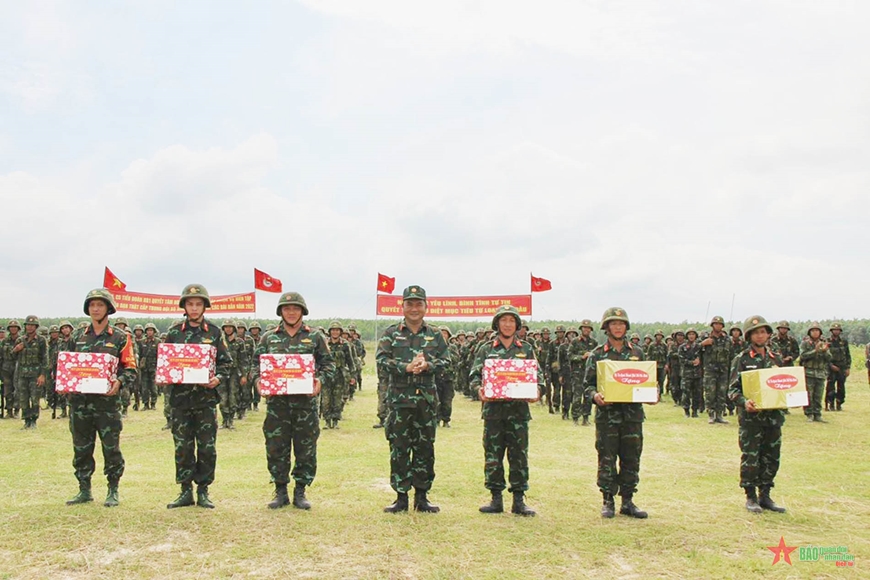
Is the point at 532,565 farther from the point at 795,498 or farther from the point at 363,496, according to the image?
the point at 795,498

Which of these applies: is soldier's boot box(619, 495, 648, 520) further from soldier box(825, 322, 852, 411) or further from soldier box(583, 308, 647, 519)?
soldier box(825, 322, 852, 411)

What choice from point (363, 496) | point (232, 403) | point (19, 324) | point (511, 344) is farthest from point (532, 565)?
point (19, 324)

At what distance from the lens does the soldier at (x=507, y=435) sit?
269 inches

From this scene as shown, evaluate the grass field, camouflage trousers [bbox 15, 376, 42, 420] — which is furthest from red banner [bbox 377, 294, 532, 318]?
the grass field

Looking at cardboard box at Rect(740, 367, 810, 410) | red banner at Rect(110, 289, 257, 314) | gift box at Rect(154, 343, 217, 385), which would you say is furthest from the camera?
red banner at Rect(110, 289, 257, 314)

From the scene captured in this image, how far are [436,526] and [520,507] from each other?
106cm

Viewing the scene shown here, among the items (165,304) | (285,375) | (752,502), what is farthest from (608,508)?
(165,304)

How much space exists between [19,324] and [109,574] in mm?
13112

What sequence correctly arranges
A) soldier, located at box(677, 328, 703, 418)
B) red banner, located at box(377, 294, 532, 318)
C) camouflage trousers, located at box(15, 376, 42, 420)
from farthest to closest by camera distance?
red banner, located at box(377, 294, 532, 318) < soldier, located at box(677, 328, 703, 418) < camouflage trousers, located at box(15, 376, 42, 420)

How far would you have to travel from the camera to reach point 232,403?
14.3 m

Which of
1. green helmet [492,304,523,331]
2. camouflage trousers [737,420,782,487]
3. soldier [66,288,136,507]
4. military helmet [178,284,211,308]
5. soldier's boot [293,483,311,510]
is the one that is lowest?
soldier's boot [293,483,311,510]

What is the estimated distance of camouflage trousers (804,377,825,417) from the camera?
15000 millimetres

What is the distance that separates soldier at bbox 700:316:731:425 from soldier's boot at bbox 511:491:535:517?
946 centimetres

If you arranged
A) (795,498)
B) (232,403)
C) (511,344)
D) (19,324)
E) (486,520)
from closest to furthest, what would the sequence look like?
(486,520) → (511,344) → (795,498) → (232,403) → (19,324)
